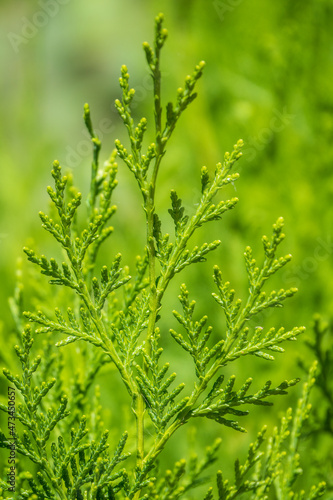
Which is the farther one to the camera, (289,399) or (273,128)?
(273,128)

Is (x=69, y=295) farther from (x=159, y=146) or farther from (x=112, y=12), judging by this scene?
(x=112, y=12)

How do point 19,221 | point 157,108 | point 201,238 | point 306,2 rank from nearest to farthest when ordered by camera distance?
point 157,108, point 201,238, point 306,2, point 19,221

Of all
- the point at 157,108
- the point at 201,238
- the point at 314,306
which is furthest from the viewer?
the point at 201,238

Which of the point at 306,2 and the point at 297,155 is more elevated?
the point at 306,2

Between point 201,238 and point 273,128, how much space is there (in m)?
0.50

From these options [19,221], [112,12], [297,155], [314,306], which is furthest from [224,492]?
[112,12]

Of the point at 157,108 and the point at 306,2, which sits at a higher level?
the point at 306,2

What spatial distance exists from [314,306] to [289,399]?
292mm

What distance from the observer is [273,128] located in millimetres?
2061

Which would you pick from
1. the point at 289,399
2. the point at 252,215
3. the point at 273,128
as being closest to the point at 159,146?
the point at 289,399

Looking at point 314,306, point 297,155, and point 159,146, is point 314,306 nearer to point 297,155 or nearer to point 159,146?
point 297,155

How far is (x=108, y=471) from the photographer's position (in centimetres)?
79

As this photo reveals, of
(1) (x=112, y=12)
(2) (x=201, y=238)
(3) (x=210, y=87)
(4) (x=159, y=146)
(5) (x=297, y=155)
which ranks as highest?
(1) (x=112, y=12)

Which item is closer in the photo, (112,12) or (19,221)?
(19,221)
